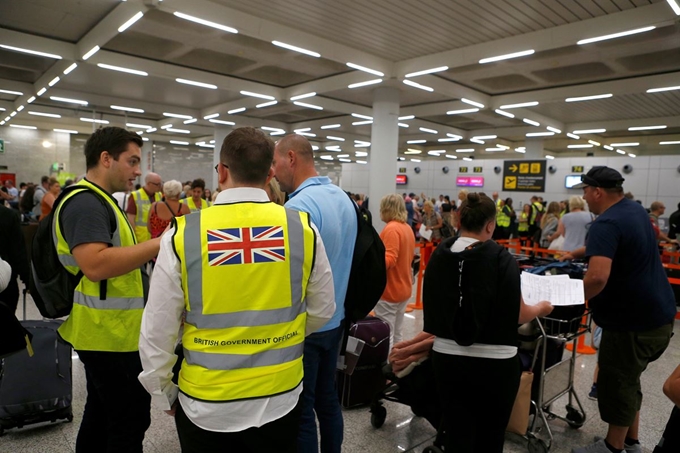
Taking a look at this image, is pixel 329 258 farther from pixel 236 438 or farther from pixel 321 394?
pixel 236 438

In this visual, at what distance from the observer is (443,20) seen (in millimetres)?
7570

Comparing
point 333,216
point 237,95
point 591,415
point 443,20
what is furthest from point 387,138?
point 333,216

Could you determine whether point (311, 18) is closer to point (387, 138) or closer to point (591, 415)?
point (387, 138)

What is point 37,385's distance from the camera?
9.25ft

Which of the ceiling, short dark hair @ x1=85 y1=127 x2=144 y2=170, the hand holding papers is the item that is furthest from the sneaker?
the ceiling

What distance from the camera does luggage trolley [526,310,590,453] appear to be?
279cm

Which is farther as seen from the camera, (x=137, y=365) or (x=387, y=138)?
(x=387, y=138)

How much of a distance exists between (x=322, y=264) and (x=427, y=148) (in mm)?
27075

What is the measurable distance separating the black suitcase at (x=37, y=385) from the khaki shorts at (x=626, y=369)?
334cm

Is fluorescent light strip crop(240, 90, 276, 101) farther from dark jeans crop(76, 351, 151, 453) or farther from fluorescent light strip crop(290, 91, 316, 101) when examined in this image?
dark jeans crop(76, 351, 151, 453)

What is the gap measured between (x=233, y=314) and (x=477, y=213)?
4.24ft

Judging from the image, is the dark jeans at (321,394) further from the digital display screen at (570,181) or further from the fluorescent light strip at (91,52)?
the digital display screen at (570,181)

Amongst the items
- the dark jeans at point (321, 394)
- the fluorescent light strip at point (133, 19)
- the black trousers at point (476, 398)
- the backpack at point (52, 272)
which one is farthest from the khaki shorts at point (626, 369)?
the fluorescent light strip at point (133, 19)

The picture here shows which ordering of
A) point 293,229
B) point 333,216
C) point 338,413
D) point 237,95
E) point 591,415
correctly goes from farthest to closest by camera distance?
1. point 237,95
2. point 591,415
3. point 338,413
4. point 333,216
5. point 293,229
